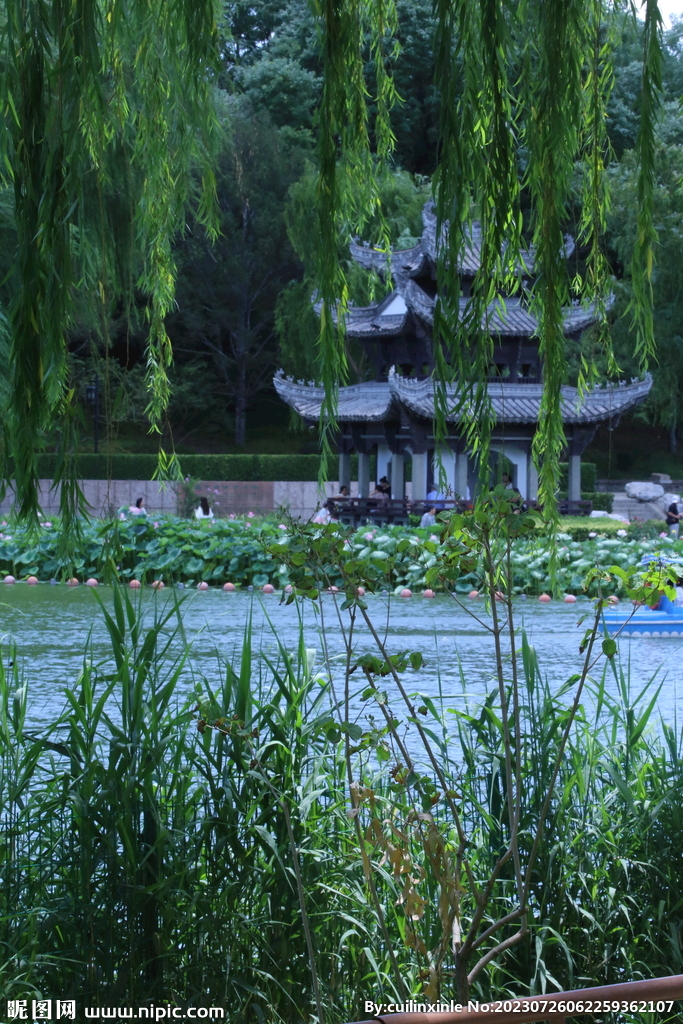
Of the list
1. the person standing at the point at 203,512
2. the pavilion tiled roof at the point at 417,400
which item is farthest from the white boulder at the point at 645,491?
the person standing at the point at 203,512

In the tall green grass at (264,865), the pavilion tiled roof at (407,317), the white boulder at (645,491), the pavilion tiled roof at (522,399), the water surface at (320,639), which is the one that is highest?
the pavilion tiled roof at (407,317)

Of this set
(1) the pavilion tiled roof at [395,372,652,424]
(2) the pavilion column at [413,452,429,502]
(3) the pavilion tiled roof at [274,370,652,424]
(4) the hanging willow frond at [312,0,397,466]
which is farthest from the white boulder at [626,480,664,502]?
(4) the hanging willow frond at [312,0,397,466]

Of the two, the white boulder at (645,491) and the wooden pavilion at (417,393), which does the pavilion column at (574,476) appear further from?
the white boulder at (645,491)

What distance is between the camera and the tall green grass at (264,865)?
1.60m

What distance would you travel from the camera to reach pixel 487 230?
123cm

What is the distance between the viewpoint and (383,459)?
15406 mm

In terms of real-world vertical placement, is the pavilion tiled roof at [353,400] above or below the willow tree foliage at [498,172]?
above

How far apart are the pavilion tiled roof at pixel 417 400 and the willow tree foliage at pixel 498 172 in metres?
10.8

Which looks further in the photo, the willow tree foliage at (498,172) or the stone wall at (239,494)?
the stone wall at (239,494)

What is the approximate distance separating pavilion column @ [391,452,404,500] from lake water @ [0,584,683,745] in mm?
5911

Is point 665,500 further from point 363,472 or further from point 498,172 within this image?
point 498,172

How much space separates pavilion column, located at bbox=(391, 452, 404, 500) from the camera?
14.6 m

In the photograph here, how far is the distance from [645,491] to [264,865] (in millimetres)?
18465

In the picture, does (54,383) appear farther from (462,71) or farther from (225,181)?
(225,181)
